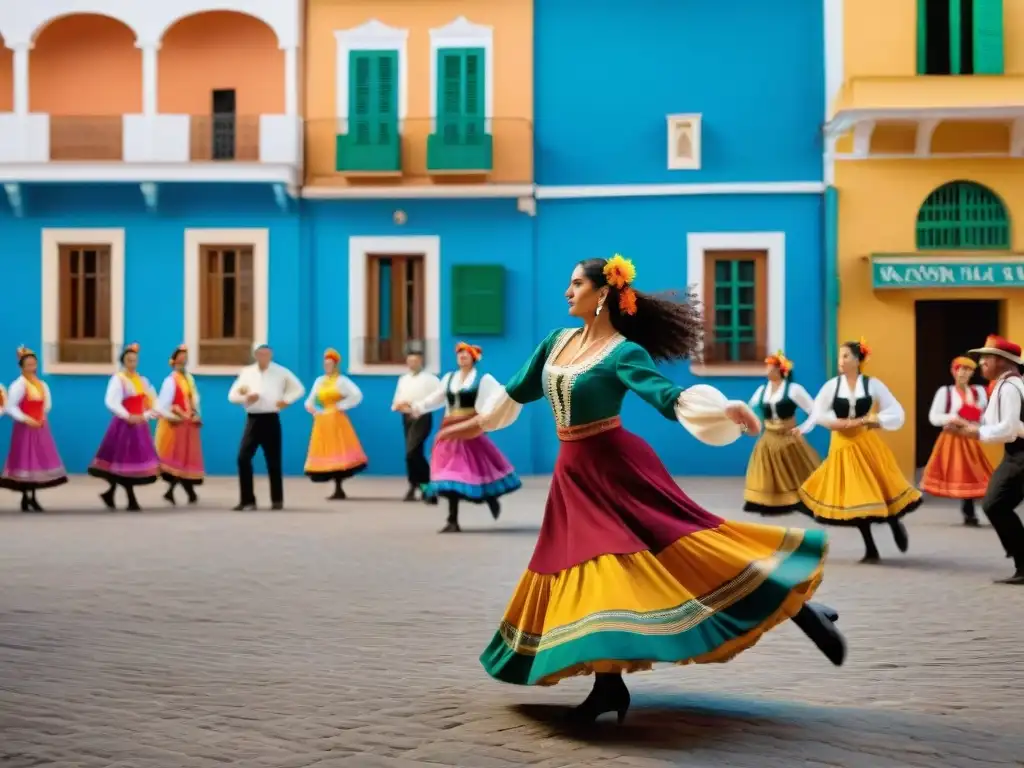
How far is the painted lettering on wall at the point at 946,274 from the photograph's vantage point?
1995cm

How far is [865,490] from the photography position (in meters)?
10.8

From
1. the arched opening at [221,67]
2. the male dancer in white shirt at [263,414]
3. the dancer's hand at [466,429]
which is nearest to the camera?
the dancer's hand at [466,429]

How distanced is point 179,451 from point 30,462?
1.77 meters

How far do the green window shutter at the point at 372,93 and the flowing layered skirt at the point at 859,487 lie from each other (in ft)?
39.8

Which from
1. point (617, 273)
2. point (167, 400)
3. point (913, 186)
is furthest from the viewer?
point (913, 186)

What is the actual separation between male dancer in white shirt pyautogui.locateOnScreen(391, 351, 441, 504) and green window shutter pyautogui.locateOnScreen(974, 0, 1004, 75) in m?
9.64

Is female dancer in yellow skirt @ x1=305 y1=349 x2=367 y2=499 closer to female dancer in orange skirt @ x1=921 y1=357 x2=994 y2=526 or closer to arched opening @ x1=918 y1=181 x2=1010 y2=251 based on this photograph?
female dancer in orange skirt @ x1=921 y1=357 x2=994 y2=526

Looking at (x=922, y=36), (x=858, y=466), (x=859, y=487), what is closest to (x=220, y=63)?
(x=922, y=36)

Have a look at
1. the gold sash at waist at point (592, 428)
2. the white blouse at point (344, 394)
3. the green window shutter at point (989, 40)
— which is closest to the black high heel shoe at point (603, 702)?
the gold sash at waist at point (592, 428)

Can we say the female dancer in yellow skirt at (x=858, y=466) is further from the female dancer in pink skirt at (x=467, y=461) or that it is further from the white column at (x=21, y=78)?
the white column at (x=21, y=78)

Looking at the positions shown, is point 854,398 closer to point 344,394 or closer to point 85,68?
point 344,394

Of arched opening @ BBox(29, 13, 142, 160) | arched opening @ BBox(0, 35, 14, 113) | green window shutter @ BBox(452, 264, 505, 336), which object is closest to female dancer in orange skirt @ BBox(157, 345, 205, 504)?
green window shutter @ BBox(452, 264, 505, 336)

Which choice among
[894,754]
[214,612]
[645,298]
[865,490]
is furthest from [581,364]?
[865,490]

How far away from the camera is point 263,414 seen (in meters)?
16.1
